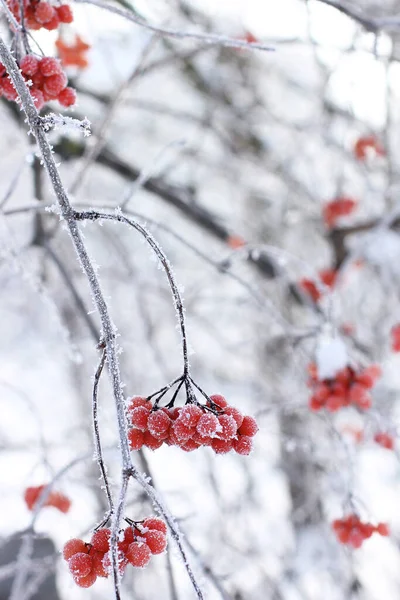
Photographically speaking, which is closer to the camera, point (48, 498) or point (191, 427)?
point (191, 427)

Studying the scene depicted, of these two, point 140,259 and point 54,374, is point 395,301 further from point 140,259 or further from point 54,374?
point 54,374

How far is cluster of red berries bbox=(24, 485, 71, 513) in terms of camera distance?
1891mm

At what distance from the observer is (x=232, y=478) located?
6617mm

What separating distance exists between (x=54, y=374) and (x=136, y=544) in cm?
689

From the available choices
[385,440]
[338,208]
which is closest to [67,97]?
[385,440]

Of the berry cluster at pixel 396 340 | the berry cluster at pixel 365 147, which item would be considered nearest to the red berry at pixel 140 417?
the berry cluster at pixel 396 340

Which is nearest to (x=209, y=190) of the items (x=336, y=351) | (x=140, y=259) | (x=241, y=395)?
(x=140, y=259)

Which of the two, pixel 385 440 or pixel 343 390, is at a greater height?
pixel 343 390

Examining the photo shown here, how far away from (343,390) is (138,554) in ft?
3.90

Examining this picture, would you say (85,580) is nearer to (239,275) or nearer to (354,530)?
(354,530)

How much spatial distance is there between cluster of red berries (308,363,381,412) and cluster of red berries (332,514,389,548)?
1.08 ft

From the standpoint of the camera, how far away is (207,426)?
88cm

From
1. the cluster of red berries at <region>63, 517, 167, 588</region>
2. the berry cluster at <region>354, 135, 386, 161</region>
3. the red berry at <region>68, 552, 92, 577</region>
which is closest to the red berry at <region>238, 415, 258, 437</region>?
the cluster of red berries at <region>63, 517, 167, 588</region>

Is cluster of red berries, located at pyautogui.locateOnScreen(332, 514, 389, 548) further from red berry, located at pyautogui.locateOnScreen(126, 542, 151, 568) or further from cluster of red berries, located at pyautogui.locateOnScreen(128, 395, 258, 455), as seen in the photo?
red berry, located at pyautogui.locateOnScreen(126, 542, 151, 568)
